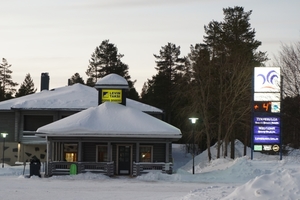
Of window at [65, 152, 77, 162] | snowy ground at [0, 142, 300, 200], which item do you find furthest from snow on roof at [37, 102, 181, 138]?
snowy ground at [0, 142, 300, 200]

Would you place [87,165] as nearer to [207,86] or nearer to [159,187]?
[159,187]

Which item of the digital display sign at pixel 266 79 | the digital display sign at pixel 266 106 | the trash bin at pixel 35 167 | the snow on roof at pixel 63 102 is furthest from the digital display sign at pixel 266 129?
the trash bin at pixel 35 167

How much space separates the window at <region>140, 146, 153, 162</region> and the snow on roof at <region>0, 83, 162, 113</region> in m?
10.5

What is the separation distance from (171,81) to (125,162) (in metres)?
44.2

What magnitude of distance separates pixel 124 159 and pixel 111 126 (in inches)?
127

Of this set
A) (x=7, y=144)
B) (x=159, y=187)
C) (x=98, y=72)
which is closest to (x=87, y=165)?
(x=159, y=187)

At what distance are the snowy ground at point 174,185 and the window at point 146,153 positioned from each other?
3430 millimetres

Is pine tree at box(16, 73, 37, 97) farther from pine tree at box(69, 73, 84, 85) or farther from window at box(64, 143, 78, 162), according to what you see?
window at box(64, 143, 78, 162)

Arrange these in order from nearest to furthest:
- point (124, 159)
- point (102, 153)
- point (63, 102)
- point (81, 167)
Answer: point (81, 167)
point (124, 159)
point (102, 153)
point (63, 102)

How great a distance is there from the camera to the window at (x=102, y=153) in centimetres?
4150

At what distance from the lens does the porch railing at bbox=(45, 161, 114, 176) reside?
38.9 metres

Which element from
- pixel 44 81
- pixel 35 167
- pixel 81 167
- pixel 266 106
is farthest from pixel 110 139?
pixel 44 81

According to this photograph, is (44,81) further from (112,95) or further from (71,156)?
(71,156)

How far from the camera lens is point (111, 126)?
3931cm
